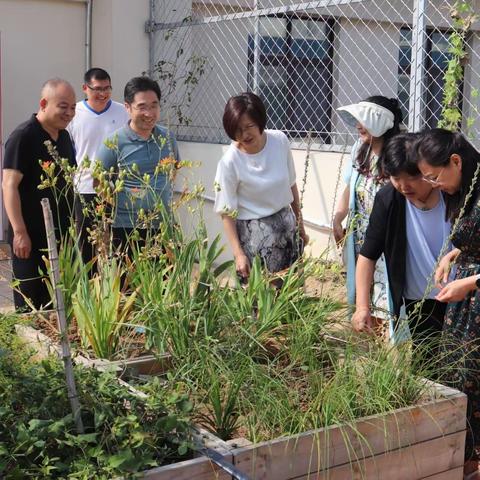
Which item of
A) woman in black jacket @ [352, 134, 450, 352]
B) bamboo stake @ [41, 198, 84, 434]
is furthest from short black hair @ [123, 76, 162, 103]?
bamboo stake @ [41, 198, 84, 434]

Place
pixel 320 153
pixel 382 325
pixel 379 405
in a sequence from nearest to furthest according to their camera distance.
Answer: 1. pixel 379 405
2. pixel 382 325
3. pixel 320 153

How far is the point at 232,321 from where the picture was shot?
122 inches

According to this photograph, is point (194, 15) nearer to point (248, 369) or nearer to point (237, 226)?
point (237, 226)

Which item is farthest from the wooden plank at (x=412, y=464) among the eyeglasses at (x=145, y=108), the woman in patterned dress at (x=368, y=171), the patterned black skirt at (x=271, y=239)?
the eyeglasses at (x=145, y=108)

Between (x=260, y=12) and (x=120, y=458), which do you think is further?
(x=260, y=12)

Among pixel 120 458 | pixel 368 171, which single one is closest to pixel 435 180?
pixel 368 171

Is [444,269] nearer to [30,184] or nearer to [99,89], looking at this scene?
[30,184]

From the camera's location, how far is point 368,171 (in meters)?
4.21

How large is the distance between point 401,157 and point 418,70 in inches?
116

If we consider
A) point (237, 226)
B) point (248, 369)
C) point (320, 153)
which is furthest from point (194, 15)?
point (248, 369)

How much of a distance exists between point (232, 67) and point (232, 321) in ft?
21.9

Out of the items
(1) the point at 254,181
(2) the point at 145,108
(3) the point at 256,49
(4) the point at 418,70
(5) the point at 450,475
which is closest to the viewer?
(5) the point at 450,475

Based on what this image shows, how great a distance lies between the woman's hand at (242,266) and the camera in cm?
418

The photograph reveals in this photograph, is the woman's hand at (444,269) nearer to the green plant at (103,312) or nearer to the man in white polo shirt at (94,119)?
the green plant at (103,312)
